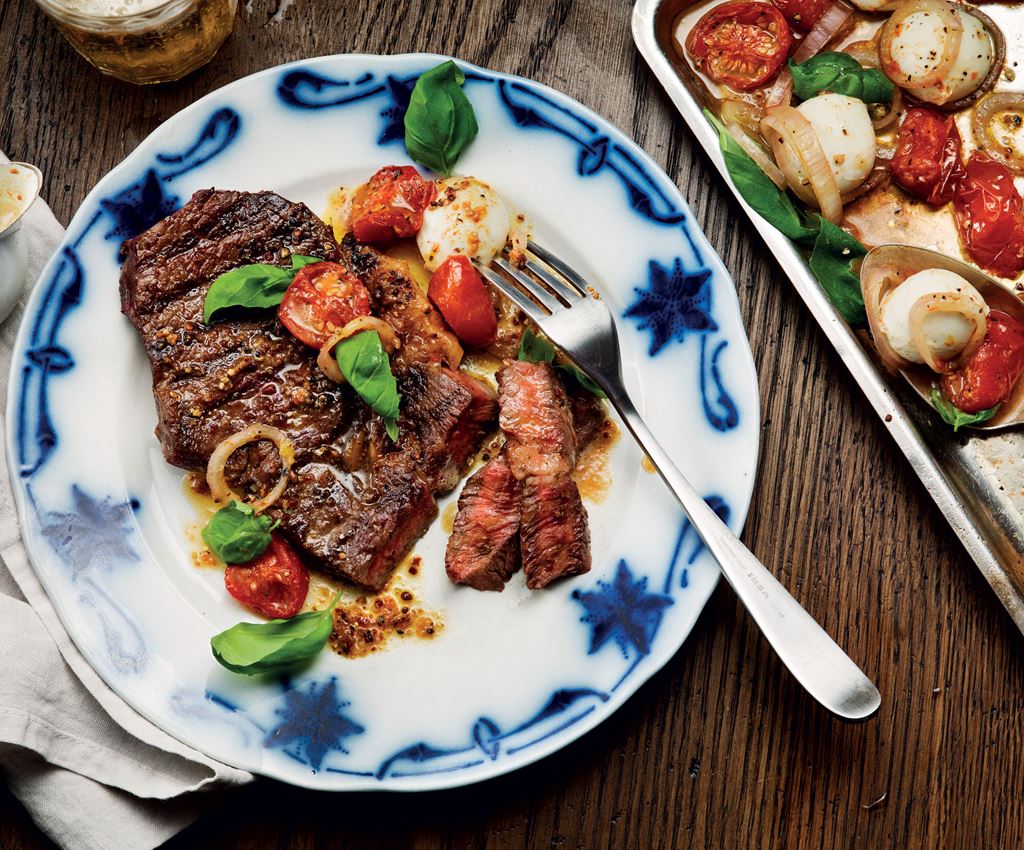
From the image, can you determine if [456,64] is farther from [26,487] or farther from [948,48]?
[26,487]

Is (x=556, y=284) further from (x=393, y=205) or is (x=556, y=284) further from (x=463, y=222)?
(x=393, y=205)

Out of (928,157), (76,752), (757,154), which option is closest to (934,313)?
(928,157)

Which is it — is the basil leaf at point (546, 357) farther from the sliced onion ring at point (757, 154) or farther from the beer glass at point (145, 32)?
the beer glass at point (145, 32)

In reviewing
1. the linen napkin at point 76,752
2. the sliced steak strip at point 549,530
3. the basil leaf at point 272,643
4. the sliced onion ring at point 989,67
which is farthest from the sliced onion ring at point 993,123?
the linen napkin at point 76,752

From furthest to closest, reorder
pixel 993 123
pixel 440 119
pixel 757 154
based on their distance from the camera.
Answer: pixel 993 123, pixel 757 154, pixel 440 119

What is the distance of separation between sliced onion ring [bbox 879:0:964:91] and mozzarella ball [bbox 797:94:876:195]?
279 millimetres

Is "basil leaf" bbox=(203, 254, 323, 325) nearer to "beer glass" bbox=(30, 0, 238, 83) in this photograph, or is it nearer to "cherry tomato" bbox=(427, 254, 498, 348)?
"cherry tomato" bbox=(427, 254, 498, 348)

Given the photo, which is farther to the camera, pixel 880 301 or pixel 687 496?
pixel 880 301

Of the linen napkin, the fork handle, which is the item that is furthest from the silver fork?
the linen napkin

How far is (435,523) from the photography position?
388 cm

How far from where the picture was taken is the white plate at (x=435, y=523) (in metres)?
3.62

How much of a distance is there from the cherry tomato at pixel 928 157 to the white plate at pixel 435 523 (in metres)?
1.05

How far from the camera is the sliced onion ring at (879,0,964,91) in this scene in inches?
159

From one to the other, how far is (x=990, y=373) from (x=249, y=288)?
3005 millimetres
